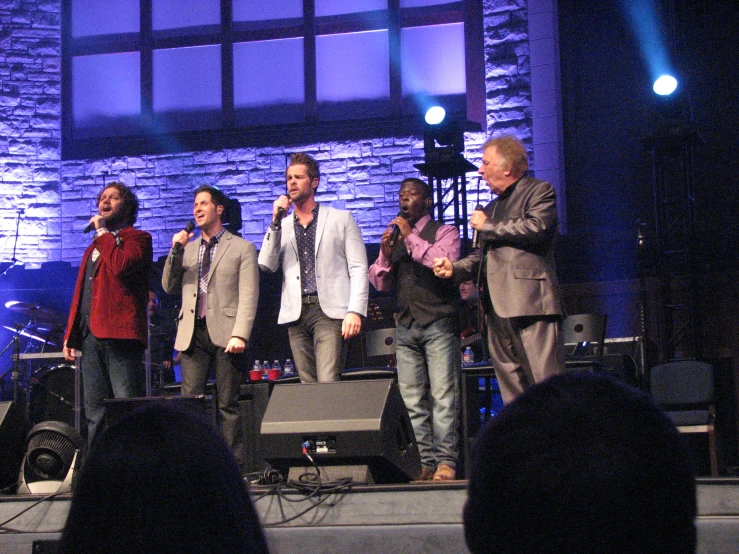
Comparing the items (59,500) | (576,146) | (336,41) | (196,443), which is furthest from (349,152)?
(196,443)

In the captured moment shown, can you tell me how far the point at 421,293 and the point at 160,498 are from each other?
361 centimetres

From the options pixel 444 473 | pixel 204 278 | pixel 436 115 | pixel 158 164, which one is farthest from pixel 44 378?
pixel 444 473

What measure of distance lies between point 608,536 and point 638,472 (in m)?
0.07

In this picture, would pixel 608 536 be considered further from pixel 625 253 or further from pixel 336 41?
pixel 336 41

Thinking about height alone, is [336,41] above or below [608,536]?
above

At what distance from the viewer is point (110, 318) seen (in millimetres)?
4387

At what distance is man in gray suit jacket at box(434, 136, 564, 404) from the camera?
12.7 ft

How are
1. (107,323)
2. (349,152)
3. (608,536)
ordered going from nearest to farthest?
(608,536)
(107,323)
(349,152)

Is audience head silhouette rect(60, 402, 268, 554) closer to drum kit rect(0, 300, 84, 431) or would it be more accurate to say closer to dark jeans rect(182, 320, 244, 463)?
dark jeans rect(182, 320, 244, 463)

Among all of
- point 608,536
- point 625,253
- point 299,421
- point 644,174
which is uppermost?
point 644,174

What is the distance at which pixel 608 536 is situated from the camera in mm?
847

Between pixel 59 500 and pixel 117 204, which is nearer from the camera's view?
pixel 59 500

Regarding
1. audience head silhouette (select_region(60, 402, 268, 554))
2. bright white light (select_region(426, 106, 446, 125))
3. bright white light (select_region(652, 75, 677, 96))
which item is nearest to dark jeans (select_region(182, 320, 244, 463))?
bright white light (select_region(426, 106, 446, 125))

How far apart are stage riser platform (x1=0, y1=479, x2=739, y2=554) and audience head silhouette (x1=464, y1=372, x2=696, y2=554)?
7.99 feet
